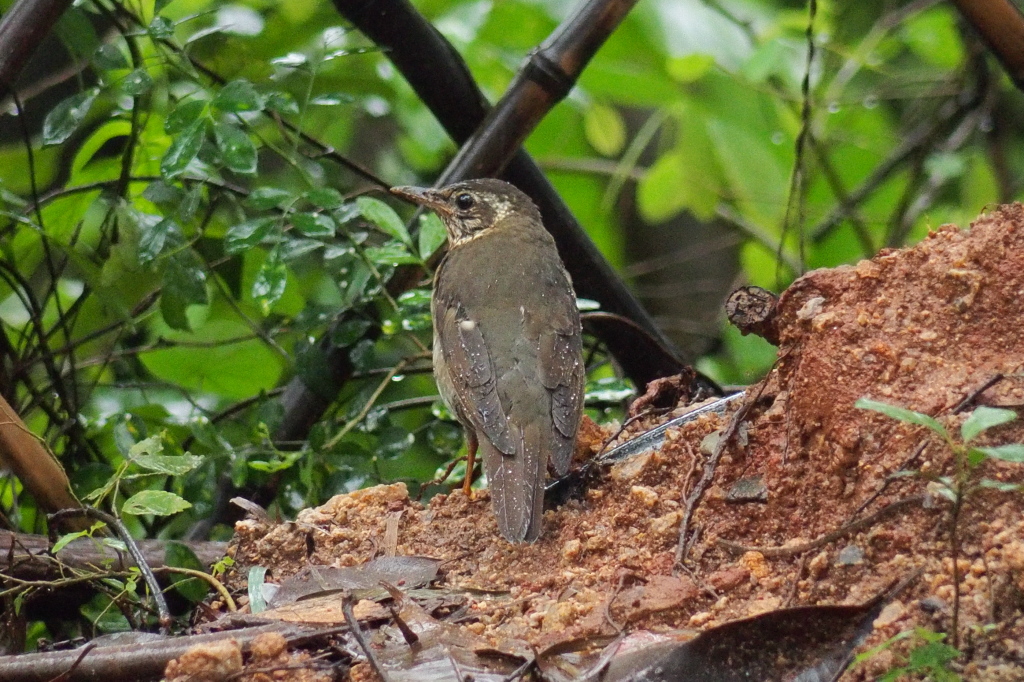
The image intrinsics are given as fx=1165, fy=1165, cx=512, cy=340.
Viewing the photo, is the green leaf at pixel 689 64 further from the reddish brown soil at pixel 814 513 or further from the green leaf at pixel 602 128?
the reddish brown soil at pixel 814 513

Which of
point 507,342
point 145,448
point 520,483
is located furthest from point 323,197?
point 520,483

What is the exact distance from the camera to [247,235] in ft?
13.8

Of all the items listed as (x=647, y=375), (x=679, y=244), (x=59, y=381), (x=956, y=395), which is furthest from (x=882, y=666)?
(x=679, y=244)

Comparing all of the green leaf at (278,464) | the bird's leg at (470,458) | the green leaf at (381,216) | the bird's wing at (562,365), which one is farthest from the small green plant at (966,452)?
the green leaf at (381,216)

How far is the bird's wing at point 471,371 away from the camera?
3.64 meters

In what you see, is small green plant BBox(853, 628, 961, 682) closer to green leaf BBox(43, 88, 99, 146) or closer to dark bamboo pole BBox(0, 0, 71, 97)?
dark bamboo pole BBox(0, 0, 71, 97)

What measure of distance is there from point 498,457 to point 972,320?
141 centimetres

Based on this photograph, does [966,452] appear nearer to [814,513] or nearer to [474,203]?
[814,513]

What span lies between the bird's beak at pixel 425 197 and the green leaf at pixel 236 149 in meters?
0.82

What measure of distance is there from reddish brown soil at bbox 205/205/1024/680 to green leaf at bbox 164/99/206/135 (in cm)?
139

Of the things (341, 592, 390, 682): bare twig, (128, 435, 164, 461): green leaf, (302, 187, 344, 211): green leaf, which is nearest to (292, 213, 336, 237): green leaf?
(302, 187, 344, 211): green leaf

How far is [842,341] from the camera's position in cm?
300

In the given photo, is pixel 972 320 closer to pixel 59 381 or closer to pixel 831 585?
pixel 831 585

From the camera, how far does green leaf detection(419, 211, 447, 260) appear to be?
4418mm
